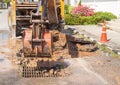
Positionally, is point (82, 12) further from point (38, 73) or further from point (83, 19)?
point (38, 73)

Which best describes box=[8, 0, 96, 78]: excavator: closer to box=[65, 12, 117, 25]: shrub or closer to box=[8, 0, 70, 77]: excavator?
box=[8, 0, 70, 77]: excavator

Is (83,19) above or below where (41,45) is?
below

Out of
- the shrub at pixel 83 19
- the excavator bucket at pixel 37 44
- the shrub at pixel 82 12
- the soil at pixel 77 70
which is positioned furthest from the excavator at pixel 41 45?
the shrub at pixel 82 12

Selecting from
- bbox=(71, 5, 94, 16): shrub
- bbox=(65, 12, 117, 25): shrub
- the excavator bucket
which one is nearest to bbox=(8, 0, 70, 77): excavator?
the excavator bucket

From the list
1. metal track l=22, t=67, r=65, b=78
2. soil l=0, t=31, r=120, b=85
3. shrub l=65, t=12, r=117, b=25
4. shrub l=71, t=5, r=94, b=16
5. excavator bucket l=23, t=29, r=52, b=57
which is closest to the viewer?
soil l=0, t=31, r=120, b=85

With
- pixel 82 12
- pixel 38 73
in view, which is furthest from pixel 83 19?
pixel 38 73

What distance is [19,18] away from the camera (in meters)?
15.7

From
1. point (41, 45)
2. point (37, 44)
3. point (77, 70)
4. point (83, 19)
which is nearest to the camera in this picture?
point (41, 45)

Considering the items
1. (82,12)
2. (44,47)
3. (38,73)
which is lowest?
(38,73)

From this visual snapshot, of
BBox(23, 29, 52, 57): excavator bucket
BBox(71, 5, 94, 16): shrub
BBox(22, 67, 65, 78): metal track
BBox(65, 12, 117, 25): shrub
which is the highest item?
BBox(23, 29, 52, 57): excavator bucket

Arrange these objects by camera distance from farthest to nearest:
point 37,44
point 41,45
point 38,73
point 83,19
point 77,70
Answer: point 83,19
point 77,70
point 37,44
point 41,45
point 38,73

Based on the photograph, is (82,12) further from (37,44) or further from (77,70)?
(37,44)

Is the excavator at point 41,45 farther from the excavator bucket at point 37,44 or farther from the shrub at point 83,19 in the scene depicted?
the shrub at point 83,19

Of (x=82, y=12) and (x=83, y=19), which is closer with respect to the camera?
(x=83, y=19)
